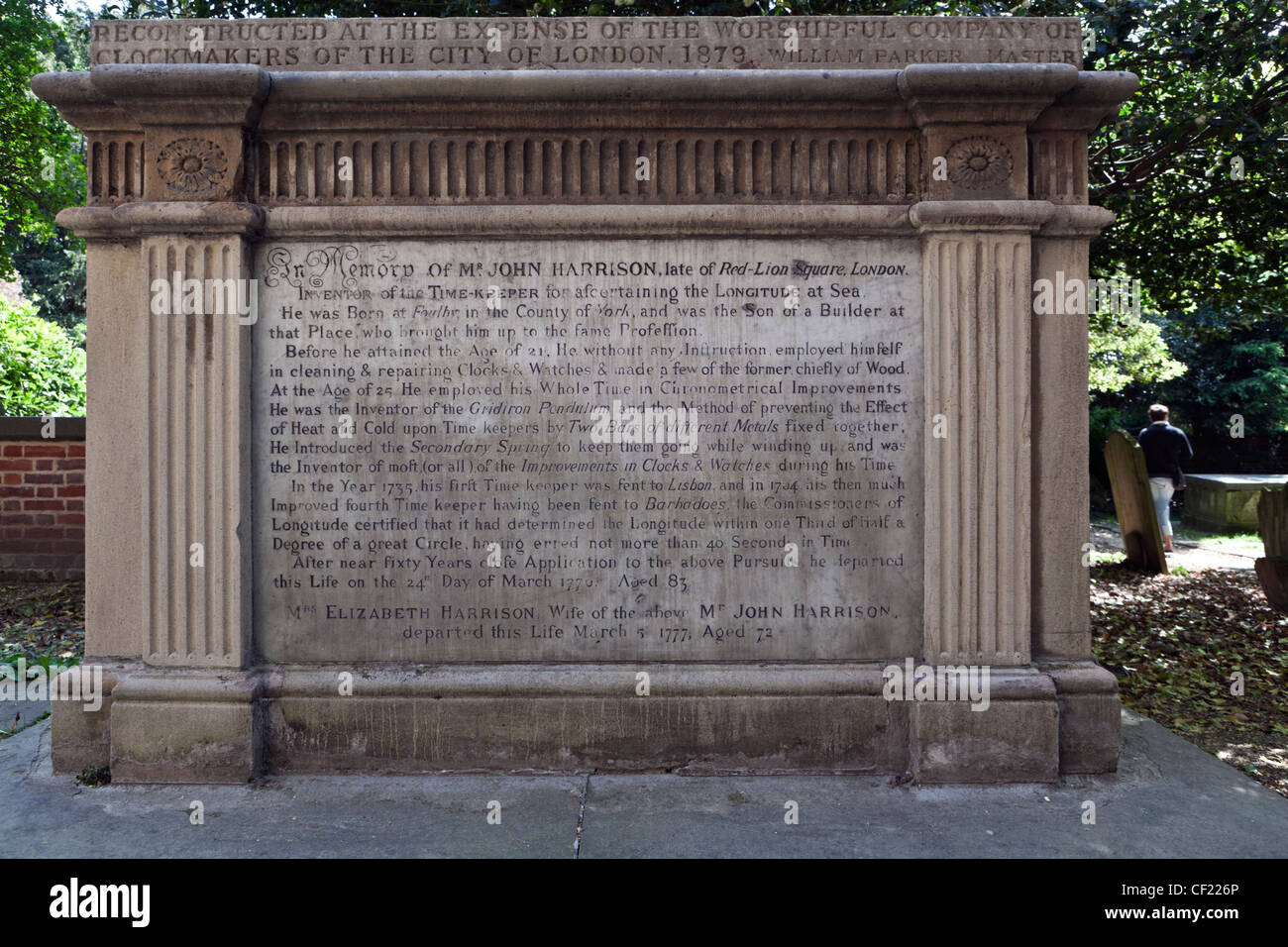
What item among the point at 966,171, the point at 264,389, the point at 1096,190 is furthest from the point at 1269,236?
the point at 264,389

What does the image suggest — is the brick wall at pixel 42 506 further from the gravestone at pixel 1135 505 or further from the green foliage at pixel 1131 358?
the green foliage at pixel 1131 358

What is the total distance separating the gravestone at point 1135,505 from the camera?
9.93m

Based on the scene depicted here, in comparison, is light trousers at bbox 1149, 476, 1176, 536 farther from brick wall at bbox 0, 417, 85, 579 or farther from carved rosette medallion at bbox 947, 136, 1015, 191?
brick wall at bbox 0, 417, 85, 579

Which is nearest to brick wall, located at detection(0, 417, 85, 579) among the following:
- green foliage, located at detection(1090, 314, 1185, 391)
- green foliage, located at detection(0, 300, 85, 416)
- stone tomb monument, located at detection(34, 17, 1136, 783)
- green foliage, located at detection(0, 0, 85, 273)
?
green foliage, located at detection(0, 300, 85, 416)

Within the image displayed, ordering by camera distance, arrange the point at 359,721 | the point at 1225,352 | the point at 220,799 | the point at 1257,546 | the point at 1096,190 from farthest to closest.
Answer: the point at 1225,352 < the point at 1257,546 < the point at 1096,190 < the point at 359,721 < the point at 220,799

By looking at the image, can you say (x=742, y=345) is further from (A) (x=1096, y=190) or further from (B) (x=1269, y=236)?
(B) (x=1269, y=236)

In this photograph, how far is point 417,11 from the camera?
7.84m

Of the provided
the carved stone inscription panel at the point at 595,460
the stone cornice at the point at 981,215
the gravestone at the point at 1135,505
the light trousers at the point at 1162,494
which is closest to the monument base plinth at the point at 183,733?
the carved stone inscription panel at the point at 595,460

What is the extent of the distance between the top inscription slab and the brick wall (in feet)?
18.8

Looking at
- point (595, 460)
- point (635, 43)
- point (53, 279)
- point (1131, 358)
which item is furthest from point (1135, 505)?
point (53, 279)

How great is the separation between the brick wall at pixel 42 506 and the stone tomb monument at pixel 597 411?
5363mm

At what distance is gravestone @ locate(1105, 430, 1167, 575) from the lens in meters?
9.93

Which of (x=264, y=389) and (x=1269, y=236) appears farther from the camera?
(x=1269, y=236)

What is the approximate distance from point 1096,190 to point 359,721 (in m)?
6.99
